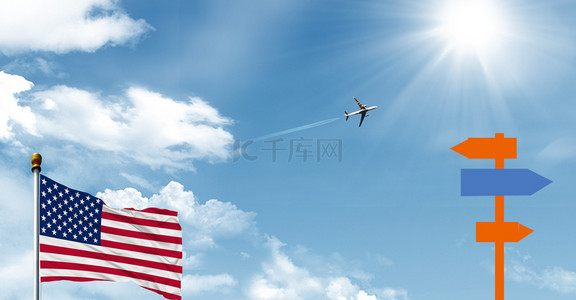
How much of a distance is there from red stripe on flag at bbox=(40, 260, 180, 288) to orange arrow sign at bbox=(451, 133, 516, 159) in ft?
45.3

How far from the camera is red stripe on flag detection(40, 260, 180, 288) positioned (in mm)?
25453

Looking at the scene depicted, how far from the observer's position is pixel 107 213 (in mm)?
27125

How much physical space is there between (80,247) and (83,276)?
1.22 meters

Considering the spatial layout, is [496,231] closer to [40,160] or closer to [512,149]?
[512,149]

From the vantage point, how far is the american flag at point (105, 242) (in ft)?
83.7

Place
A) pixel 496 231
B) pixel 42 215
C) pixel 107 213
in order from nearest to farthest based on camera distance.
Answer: pixel 496 231 → pixel 42 215 → pixel 107 213

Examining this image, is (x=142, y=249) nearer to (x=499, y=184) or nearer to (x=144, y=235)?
(x=144, y=235)

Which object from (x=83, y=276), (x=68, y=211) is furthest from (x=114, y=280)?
(x=68, y=211)

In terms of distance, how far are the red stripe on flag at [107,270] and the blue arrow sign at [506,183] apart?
13725 millimetres

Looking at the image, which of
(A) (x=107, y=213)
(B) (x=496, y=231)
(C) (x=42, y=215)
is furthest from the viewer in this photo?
(A) (x=107, y=213)

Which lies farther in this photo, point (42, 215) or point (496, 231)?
point (42, 215)

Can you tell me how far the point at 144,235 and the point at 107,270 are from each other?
2.19 m

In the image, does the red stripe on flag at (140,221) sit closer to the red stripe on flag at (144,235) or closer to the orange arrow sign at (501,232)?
the red stripe on flag at (144,235)

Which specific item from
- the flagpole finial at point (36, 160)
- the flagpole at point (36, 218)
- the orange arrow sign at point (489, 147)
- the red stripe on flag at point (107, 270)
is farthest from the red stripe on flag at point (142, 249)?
the orange arrow sign at point (489, 147)
